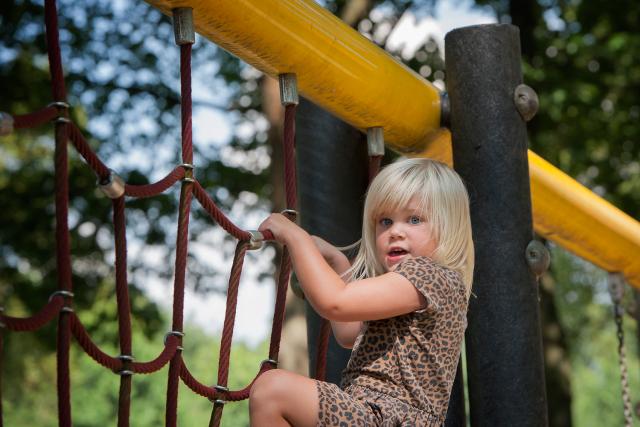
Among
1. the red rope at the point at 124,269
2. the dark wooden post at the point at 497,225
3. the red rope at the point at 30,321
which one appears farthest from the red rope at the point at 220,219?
the dark wooden post at the point at 497,225

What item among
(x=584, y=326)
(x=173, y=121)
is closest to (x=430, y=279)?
(x=173, y=121)

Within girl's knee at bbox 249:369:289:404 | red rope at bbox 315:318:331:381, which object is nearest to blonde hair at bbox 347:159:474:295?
red rope at bbox 315:318:331:381

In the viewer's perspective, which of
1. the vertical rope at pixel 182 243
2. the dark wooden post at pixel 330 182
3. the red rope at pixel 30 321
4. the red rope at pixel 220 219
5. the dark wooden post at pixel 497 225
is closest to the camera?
→ the red rope at pixel 30 321

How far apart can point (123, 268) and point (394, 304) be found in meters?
0.50

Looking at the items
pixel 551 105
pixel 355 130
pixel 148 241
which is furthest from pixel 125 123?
pixel 355 130

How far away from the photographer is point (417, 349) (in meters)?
1.95

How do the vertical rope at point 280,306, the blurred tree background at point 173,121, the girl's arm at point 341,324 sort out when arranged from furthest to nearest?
1. the blurred tree background at point 173,121
2. the girl's arm at point 341,324
3. the vertical rope at point 280,306

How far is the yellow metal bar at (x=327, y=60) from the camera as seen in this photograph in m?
2.05

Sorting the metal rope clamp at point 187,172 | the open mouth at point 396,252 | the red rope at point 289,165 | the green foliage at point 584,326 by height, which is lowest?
the open mouth at point 396,252

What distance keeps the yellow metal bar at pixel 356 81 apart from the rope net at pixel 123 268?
0.11 m

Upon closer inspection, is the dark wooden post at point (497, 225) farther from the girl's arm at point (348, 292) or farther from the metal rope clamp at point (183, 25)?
the metal rope clamp at point (183, 25)

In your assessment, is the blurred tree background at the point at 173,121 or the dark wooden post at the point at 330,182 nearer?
the dark wooden post at the point at 330,182

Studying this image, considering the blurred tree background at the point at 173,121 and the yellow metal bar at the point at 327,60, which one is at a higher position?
the blurred tree background at the point at 173,121

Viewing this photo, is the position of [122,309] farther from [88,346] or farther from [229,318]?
[229,318]
